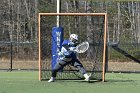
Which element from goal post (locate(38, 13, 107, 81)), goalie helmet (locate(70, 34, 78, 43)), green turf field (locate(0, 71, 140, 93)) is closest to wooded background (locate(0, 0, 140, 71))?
goal post (locate(38, 13, 107, 81))

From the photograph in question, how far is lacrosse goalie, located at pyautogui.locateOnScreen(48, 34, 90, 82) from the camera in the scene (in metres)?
14.6

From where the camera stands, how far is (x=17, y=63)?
73.6 ft

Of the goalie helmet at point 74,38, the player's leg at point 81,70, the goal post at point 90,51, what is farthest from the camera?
the goal post at point 90,51

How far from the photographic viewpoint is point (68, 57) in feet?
48.4

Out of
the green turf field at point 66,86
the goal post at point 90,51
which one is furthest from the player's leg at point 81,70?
the goal post at point 90,51

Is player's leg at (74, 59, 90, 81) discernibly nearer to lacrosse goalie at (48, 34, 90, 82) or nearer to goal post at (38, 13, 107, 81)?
lacrosse goalie at (48, 34, 90, 82)

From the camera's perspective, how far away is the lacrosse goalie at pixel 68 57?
1458 cm

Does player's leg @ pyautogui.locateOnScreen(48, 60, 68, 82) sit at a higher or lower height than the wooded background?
lower

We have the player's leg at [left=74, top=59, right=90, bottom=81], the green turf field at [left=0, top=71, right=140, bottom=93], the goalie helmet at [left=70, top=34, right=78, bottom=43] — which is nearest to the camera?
the green turf field at [left=0, top=71, right=140, bottom=93]

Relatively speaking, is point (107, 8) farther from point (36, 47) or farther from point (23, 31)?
point (36, 47)

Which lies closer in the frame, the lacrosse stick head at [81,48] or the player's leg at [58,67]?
the lacrosse stick head at [81,48]

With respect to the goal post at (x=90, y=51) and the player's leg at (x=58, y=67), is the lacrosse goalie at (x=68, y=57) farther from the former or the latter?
the goal post at (x=90, y=51)

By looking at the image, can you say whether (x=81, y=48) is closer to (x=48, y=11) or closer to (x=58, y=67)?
(x=58, y=67)

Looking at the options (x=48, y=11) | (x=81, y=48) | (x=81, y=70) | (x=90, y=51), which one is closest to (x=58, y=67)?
(x=81, y=70)
